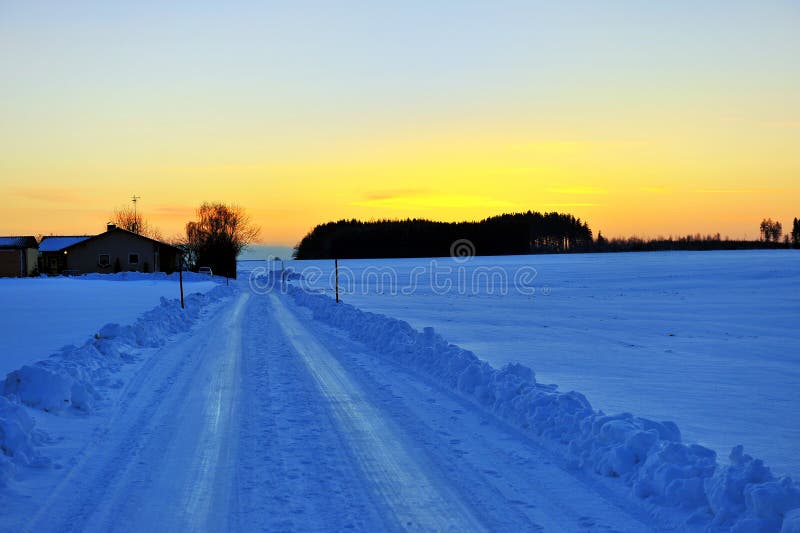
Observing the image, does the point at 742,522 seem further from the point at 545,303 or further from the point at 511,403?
the point at 545,303

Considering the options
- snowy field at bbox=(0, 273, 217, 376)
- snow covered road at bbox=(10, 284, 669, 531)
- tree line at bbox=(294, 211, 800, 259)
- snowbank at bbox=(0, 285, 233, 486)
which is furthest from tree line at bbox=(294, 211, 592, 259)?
snow covered road at bbox=(10, 284, 669, 531)

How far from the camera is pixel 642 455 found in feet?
19.6

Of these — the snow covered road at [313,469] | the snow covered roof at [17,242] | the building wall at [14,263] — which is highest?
the snow covered roof at [17,242]

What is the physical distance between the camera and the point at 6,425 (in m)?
6.61

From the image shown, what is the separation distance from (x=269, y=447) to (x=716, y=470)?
4.19 m

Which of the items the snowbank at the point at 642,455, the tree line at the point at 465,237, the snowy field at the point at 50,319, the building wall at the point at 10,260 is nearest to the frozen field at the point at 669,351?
the snowbank at the point at 642,455

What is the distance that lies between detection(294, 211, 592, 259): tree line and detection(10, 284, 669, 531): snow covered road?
144m

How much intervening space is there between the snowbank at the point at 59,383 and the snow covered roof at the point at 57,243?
6234cm

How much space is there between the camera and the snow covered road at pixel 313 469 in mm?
4961

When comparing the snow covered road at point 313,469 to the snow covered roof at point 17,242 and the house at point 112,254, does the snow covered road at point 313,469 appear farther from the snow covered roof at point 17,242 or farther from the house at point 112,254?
the snow covered roof at point 17,242

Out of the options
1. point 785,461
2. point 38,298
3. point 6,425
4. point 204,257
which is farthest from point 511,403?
point 204,257

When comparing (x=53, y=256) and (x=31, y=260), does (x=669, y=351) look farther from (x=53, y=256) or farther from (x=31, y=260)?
(x=53, y=256)

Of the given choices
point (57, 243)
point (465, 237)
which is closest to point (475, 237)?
point (465, 237)

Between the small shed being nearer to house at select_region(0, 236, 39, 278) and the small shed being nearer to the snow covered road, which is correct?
house at select_region(0, 236, 39, 278)
